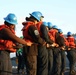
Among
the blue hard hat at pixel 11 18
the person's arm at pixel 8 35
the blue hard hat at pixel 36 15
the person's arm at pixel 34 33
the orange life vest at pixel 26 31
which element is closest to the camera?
the person's arm at pixel 8 35

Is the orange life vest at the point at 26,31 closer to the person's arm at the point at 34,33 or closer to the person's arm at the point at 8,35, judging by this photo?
the person's arm at the point at 34,33

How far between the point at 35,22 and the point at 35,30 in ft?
1.81

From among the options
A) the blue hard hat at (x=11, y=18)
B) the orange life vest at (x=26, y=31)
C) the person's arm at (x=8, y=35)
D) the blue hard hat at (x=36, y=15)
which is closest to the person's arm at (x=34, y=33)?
the orange life vest at (x=26, y=31)

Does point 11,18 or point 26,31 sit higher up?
point 11,18

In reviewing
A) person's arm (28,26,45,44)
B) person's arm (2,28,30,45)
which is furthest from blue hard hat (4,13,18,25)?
person's arm (28,26,45,44)

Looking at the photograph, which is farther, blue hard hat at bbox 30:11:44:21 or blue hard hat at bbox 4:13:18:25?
blue hard hat at bbox 30:11:44:21

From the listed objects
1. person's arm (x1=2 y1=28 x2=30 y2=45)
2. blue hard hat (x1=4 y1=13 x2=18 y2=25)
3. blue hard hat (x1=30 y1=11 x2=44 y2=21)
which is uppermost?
blue hard hat (x1=30 y1=11 x2=44 y2=21)

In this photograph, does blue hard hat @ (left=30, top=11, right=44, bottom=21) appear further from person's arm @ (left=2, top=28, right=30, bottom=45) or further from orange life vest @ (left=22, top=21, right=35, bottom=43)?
person's arm @ (left=2, top=28, right=30, bottom=45)

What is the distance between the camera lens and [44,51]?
463 inches

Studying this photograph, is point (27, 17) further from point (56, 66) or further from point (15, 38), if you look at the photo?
point (56, 66)

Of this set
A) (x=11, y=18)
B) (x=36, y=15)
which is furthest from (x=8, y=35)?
(x=36, y=15)

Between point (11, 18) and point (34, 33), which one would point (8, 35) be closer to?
point (11, 18)

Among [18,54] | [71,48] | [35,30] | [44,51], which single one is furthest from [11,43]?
[18,54]

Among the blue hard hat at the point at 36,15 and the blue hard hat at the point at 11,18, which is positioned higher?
the blue hard hat at the point at 36,15
